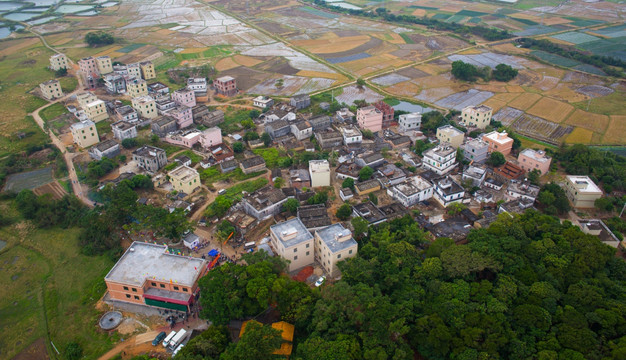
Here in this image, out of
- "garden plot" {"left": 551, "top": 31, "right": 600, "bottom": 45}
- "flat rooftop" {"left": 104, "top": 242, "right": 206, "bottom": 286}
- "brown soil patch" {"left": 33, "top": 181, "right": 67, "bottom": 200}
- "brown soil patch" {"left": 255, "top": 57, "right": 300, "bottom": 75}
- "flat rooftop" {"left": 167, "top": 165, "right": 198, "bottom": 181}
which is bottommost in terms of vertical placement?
"brown soil patch" {"left": 33, "top": 181, "right": 67, "bottom": 200}

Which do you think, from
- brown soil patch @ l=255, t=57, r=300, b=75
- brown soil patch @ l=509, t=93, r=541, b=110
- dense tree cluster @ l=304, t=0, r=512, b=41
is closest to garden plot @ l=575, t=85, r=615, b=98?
brown soil patch @ l=509, t=93, r=541, b=110

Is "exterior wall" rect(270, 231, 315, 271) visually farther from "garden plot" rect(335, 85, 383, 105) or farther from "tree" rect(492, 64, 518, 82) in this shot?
"tree" rect(492, 64, 518, 82)

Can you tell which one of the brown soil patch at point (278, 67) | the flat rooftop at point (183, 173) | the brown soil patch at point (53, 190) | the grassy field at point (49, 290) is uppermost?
the brown soil patch at point (278, 67)

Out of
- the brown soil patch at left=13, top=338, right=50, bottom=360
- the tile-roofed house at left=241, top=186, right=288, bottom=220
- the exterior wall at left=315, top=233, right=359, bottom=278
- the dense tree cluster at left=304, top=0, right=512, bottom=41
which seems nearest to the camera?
the brown soil patch at left=13, top=338, right=50, bottom=360

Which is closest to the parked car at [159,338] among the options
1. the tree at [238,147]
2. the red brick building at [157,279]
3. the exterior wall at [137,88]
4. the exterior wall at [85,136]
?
the red brick building at [157,279]

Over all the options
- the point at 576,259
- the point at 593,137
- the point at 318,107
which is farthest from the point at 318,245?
the point at 593,137

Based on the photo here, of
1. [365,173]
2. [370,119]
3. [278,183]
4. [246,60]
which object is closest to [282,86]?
[246,60]

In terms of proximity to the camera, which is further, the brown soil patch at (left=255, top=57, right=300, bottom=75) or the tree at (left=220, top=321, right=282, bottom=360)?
the brown soil patch at (left=255, top=57, right=300, bottom=75)

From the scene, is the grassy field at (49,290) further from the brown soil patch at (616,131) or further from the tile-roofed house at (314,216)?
the brown soil patch at (616,131)
